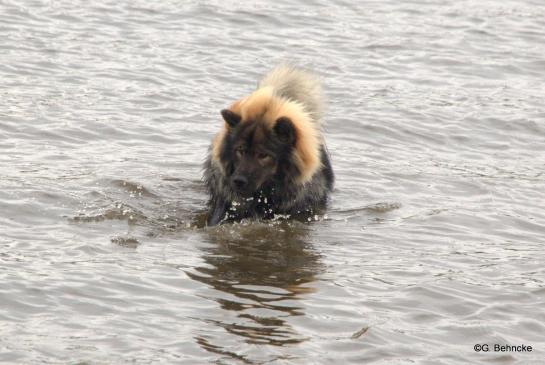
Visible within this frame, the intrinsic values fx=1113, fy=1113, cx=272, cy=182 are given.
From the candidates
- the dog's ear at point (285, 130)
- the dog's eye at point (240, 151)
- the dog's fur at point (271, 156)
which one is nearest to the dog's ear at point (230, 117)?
the dog's fur at point (271, 156)

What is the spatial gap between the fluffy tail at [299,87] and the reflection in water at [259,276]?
1191mm

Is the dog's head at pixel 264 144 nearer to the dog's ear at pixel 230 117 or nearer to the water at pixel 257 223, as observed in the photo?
the dog's ear at pixel 230 117

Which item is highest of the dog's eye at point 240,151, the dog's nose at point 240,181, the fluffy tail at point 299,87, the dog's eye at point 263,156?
the fluffy tail at point 299,87

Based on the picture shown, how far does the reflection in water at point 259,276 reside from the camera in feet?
24.5

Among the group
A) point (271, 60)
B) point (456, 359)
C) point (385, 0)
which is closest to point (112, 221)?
point (456, 359)

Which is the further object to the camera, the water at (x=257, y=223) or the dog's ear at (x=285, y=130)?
the dog's ear at (x=285, y=130)

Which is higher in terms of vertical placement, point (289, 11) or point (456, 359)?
point (289, 11)

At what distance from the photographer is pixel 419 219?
420 inches

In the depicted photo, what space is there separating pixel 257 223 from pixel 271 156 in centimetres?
69

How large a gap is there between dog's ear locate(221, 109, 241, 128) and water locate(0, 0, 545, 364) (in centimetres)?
96

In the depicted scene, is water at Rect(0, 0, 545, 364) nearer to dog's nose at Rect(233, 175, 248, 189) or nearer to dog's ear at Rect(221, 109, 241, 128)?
dog's nose at Rect(233, 175, 248, 189)

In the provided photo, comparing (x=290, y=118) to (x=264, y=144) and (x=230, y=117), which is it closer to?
(x=264, y=144)

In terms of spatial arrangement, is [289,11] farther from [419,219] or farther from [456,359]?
Answer: [456,359]

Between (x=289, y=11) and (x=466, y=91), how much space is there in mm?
5085
